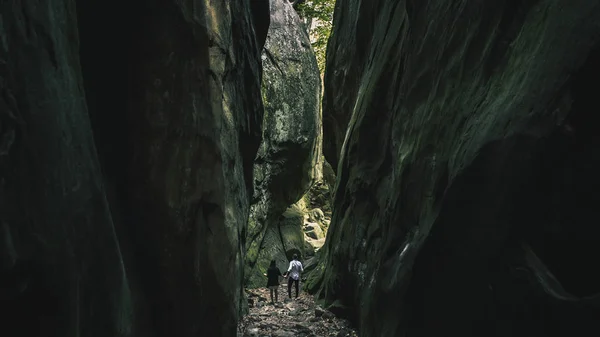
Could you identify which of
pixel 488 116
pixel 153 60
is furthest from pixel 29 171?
pixel 488 116

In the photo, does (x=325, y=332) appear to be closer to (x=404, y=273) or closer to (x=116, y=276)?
(x=404, y=273)

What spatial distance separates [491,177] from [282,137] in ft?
47.1

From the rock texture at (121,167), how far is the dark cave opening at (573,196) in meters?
3.62

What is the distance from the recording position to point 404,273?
5.99 meters

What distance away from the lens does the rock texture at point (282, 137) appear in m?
17.8

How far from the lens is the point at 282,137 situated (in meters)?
18.6

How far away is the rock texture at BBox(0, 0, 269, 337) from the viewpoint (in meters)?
3.39

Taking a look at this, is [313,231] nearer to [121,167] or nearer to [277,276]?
[277,276]

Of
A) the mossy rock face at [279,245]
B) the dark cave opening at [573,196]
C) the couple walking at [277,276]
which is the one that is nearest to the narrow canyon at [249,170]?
the dark cave opening at [573,196]

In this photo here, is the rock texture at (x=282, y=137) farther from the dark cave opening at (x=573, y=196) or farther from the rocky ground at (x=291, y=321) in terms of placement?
the dark cave opening at (x=573, y=196)

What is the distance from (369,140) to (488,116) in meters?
5.93

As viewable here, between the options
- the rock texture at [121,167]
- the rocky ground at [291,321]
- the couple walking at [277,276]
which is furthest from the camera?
the couple walking at [277,276]

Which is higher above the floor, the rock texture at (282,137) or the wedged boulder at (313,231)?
the rock texture at (282,137)

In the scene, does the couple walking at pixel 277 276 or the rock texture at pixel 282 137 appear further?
the rock texture at pixel 282 137
